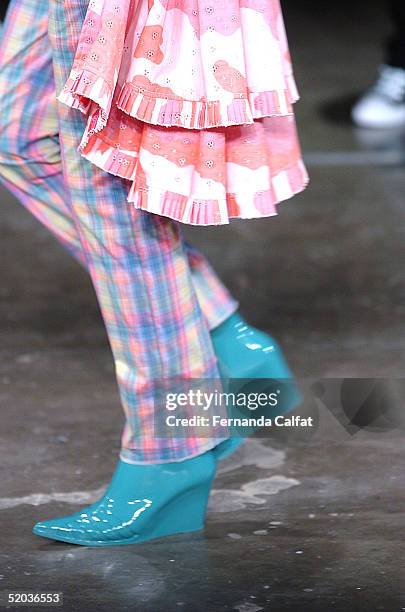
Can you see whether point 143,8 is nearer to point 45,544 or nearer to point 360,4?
point 45,544

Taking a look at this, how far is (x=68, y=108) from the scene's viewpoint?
1.51m

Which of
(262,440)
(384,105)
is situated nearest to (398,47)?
(384,105)

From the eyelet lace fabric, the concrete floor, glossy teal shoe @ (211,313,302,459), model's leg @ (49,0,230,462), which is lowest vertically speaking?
the concrete floor

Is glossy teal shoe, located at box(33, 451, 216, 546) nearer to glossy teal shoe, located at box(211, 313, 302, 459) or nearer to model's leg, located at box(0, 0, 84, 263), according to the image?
glossy teal shoe, located at box(211, 313, 302, 459)

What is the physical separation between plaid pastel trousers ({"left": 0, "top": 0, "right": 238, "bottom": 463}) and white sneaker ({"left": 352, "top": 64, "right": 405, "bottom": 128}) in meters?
2.45

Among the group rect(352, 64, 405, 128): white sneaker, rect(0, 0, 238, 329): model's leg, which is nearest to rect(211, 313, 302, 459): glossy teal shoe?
rect(0, 0, 238, 329): model's leg

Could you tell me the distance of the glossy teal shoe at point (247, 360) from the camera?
5.66ft

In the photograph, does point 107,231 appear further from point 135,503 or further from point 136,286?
point 135,503

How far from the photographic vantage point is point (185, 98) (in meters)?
1.44

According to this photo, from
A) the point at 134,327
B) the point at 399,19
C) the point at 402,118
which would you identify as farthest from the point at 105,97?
the point at 399,19

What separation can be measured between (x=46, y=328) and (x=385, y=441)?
32.9 inches

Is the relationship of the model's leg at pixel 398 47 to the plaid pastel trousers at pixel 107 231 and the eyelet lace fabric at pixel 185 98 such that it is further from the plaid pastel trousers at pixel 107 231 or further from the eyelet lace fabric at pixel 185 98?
the eyelet lace fabric at pixel 185 98

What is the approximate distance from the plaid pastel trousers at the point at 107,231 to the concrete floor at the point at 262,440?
0.17 metres

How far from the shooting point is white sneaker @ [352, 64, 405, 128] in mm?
4047
